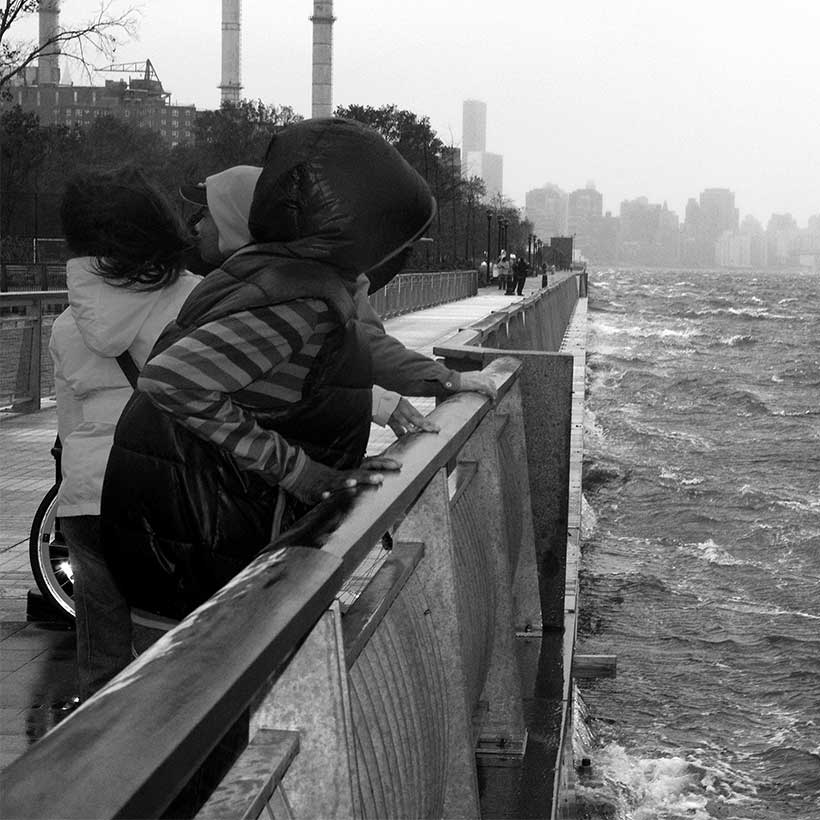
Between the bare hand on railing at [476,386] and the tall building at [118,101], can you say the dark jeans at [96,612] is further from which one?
the tall building at [118,101]

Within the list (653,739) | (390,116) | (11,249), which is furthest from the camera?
(390,116)

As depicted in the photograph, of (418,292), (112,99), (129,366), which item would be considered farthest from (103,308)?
(112,99)

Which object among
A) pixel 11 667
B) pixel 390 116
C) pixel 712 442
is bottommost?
pixel 712 442

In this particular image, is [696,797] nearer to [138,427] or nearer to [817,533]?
[138,427]

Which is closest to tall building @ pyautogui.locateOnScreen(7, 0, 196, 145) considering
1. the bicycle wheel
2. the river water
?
the river water

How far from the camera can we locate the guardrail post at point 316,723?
1668 millimetres

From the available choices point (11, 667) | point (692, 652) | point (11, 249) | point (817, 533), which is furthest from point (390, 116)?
point (11, 667)

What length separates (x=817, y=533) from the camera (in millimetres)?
16094

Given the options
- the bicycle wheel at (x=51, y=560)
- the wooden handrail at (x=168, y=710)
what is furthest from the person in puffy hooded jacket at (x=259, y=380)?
the bicycle wheel at (x=51, y=560)

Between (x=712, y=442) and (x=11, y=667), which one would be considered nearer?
(x=11, y=667)

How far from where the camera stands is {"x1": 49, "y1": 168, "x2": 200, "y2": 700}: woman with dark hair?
354 cm

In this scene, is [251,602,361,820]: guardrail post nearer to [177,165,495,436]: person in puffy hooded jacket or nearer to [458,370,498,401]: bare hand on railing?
[177,165,495,436]: person in puffy hooded jacket

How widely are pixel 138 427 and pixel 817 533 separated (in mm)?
14244

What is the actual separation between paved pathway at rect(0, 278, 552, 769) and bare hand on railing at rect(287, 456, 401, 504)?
0.81 metres
